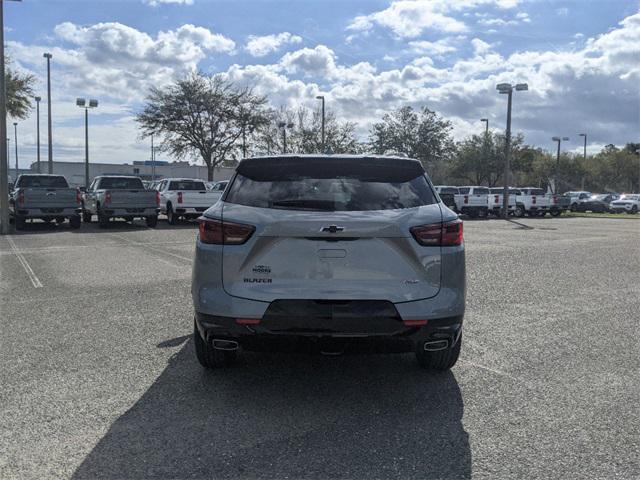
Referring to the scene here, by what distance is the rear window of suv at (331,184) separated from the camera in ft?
13.6

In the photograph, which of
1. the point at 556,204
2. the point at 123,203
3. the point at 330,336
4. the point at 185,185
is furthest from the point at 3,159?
the point at 556,204

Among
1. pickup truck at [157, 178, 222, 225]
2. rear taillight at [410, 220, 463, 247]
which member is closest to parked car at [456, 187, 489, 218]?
pickup truck at [157, 178, 222, 225]

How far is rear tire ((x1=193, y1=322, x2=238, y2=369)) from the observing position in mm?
4699

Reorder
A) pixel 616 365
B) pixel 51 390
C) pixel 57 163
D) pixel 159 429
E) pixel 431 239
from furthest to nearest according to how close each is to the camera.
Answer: pixel 57 163 → pixel 616 365 → pixel 51 390 → pixel 431 239 → pixel 159 429

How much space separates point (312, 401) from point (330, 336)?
657 mm

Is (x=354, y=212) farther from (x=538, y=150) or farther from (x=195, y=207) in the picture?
(x=538, y=150)

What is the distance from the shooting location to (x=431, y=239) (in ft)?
13.3

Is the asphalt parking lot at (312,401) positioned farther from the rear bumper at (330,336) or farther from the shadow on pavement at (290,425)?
the rear bumper at (330,336)

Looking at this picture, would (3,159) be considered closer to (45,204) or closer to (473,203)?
(45,204)

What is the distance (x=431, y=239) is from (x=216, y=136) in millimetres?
40035

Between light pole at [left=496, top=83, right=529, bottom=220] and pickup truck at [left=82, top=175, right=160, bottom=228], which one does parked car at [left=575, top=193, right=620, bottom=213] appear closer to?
light pole at [left=496, top=83, right=529, bottom=220]

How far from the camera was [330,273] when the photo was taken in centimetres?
393

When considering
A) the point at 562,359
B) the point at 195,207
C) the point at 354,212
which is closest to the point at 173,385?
the point at 354,212

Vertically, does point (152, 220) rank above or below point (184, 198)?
below
